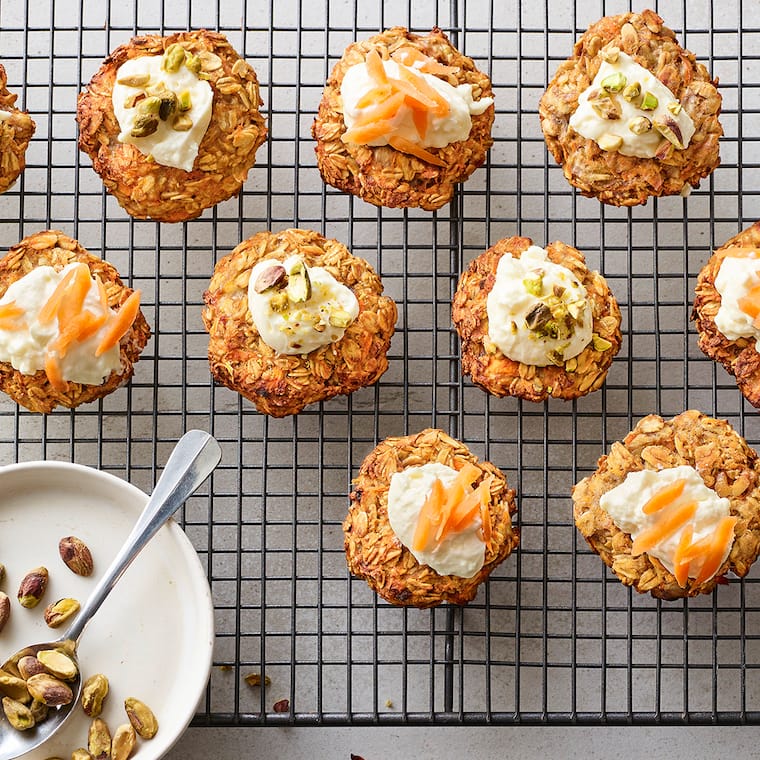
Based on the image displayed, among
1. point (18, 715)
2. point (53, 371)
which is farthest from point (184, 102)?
point (18, 715)

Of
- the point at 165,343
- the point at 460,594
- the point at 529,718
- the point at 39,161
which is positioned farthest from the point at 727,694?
the point at 39,161

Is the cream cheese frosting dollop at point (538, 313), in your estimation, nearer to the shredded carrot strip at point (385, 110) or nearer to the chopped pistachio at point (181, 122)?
the shredded carrot strip at point (385, 110)

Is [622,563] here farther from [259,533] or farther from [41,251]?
[41,251]

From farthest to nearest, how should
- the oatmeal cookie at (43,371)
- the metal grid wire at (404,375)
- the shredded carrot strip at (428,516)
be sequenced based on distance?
the metal grid wire at (404,375) → the oatmeal cookie at (43,371) → the shredded carrot strip at (428,516)

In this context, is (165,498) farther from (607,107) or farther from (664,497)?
(607,107)

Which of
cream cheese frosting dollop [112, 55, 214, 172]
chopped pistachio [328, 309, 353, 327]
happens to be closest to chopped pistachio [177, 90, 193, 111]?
cream cheese frosting dollop [112, 55, 214, 172]

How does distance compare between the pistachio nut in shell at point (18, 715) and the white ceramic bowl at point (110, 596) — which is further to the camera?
the white ceramic bowl at point (110, 596)

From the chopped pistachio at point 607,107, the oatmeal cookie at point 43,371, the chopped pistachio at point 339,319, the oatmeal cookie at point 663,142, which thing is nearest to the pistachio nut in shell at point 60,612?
the oatmeal cookie at point 43,371

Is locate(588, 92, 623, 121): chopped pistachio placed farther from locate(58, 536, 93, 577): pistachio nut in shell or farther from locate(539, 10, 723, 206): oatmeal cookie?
locate(58, 536, 93, 577): pistachio nut in shell
